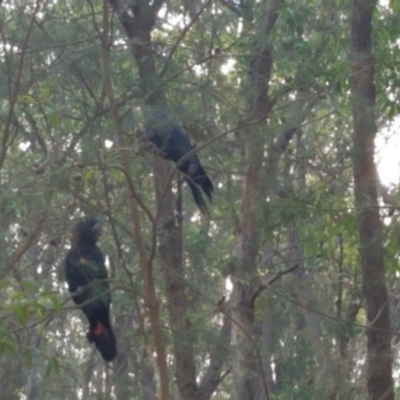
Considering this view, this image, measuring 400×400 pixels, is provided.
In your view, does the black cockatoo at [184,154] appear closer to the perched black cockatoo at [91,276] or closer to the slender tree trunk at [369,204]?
the perched black cockatoo at [91,276]

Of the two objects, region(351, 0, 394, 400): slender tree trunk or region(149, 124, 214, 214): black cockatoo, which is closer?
region(149, 124, 214, 214): black cockatoo

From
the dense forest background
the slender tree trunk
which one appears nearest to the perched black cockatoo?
the dense forest background

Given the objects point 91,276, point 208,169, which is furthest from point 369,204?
point 91,276

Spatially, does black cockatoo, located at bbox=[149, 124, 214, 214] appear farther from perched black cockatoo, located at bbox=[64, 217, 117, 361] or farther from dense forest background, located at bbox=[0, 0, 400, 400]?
perched black cockatoo, located at bbox=[64, 217, 117, 361]

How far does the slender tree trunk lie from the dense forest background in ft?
0.04

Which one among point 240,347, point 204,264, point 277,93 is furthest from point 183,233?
point 277,93

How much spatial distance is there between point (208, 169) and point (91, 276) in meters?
0.81

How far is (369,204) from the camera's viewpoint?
529 cm

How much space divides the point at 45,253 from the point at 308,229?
171cm

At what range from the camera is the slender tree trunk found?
539cm

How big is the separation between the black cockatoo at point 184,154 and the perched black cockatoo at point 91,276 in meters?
0.54

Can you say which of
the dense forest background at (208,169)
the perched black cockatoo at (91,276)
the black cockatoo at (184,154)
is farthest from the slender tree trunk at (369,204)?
the perched black cockatoo at (91,276)

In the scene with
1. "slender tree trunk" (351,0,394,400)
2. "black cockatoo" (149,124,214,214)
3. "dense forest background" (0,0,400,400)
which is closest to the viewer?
"dense forest background" (0,0,400,400)

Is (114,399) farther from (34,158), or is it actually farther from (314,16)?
(314,16)
